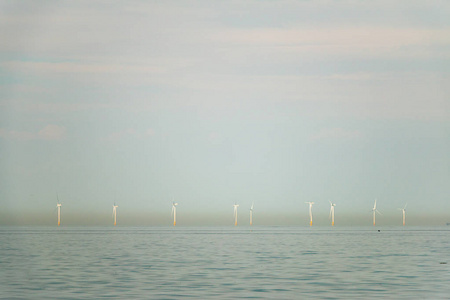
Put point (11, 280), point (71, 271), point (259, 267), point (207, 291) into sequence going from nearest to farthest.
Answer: point (207, 291) < point (11, 280) < point (71, 271) < point (259, 267)

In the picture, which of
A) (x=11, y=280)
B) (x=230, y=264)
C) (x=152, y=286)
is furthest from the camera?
(x=230, y=264)

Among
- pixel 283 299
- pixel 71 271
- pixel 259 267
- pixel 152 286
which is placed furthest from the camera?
pixel 259 267

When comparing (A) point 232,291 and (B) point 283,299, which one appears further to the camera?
(A) point 232,291

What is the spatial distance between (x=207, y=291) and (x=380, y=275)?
20.1m

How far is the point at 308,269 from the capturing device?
70375 millimetres

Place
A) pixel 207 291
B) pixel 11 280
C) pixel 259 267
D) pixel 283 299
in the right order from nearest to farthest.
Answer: pixel 283 299, pixel 207 291, pixel 11 280, pixel 259 267

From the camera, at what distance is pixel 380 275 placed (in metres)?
64.4

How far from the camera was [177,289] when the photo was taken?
172ft

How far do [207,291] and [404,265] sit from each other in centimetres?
3235

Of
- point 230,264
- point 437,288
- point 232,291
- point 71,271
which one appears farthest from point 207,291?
point 230,264

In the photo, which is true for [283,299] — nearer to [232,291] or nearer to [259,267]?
[232,291]

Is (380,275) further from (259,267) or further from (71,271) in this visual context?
(71,271)

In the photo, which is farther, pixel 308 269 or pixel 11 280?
pixel 308 269

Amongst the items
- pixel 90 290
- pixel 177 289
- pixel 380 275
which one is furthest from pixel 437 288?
pixel 90 290
